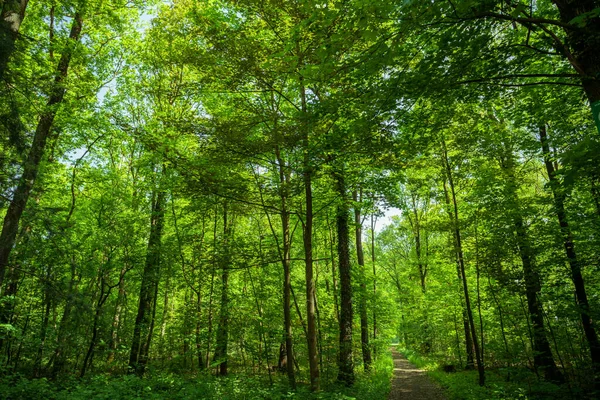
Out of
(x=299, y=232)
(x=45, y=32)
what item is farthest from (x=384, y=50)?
(x=299, y=232)

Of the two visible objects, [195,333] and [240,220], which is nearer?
[195,333]

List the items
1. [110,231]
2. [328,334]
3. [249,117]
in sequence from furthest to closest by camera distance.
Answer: [328,334], [110,231], [249,117]

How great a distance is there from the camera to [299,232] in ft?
61.1

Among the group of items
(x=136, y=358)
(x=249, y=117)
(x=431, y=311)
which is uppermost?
(x=249, y=117)

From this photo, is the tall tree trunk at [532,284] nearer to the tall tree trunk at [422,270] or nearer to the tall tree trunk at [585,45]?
the tall tree trunk at [585,45]

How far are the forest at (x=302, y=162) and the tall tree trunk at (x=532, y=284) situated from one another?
8cm

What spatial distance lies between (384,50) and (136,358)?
1390 centimetres

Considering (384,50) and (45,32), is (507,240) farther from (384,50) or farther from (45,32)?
(45,32)

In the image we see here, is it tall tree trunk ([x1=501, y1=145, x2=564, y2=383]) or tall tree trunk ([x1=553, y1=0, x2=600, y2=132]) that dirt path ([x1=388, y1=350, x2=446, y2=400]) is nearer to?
tall tree trunk ([x1=501, y1=145, x2=564, y2=383])

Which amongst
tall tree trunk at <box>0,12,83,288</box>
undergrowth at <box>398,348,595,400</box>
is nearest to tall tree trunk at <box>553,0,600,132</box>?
undergrowth at <box>398,348,595,400</box>

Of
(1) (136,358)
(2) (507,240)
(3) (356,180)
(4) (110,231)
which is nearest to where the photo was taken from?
(3) (356,180)

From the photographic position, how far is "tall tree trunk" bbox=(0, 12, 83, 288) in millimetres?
5617

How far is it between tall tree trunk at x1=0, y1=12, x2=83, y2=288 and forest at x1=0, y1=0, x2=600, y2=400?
2.7 inches

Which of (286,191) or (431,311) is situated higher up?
(286,191)
